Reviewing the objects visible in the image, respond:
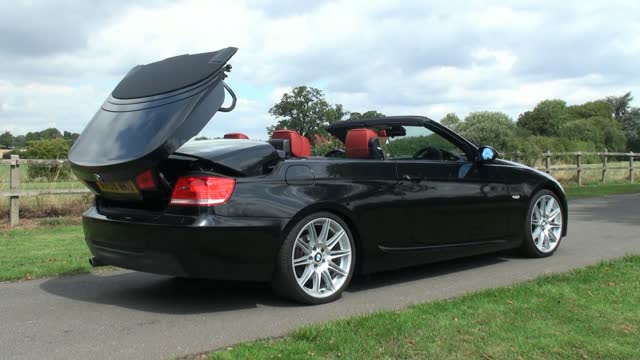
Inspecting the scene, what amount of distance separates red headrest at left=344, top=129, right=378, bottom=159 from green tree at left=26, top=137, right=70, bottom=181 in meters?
7.30

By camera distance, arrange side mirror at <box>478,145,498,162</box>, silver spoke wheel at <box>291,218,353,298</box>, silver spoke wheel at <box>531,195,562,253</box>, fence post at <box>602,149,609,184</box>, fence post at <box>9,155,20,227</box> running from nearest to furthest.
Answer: silver spoke wheel at <box>291,218,353,298</box> < side mirror at <box>478,145,498,162</box> < silver spoke wheel at <box>531,195,562,253</box> < fence post at <box>9,155,20,227</box> < fence post at <box>602,149,609,184</box>

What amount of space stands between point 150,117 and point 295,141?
1349mm

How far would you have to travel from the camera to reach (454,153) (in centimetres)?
657

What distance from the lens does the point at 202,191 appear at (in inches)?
181

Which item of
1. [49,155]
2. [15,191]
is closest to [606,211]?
[15,191]

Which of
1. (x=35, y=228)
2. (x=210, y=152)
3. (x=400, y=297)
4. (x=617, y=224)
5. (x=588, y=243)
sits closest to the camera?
(x=210, y=152)

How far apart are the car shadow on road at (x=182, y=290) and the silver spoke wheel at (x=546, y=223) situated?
2.52 feet

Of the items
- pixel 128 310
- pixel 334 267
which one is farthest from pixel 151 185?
pixel 334 267

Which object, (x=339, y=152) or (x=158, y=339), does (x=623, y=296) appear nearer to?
(x=339, y=152)

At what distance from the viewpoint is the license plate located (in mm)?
4688

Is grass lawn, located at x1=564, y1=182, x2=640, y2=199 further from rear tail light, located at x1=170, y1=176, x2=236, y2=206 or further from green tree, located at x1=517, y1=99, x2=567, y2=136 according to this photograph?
green tree, located at x1=517, y1=99, x2=567, y2=136

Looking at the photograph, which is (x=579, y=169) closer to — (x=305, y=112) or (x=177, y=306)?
(x=305, y=112)

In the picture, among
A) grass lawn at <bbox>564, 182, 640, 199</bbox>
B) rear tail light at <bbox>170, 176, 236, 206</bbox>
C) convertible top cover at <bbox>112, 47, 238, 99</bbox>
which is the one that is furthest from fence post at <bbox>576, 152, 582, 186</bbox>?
rear tail light at <bbox>170, 176, 236, 206</bbox>

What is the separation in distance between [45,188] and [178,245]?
29.7 feet
